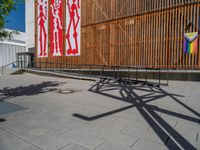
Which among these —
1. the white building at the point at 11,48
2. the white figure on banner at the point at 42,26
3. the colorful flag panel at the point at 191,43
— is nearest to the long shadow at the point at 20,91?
the colorful flag panel at the point at 191,43

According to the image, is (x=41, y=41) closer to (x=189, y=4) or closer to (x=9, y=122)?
(x=189, y=4)

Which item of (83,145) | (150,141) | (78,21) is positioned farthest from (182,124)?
(78,21)

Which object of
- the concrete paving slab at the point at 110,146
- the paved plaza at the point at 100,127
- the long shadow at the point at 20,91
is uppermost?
the long shadow at the point at 20,91

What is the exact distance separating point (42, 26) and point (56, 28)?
299cm

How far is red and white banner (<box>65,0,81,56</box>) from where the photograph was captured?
62.5 ft

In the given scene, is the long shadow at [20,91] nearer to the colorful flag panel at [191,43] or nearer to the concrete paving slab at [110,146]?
the concrete paving slab at [110,146]

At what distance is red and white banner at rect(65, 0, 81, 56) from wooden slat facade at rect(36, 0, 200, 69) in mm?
627

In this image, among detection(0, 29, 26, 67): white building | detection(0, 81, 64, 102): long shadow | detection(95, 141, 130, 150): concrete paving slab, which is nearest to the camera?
detection(95, 141, 130, 150): concrete paving slab

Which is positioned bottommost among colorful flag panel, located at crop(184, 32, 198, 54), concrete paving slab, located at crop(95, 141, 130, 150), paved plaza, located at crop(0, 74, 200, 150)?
concrete paving slab, located at crop(95, 141, 130, 150)

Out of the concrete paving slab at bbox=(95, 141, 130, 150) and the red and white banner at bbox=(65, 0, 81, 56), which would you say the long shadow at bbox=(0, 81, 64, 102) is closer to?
the concrete paving slab at bbox=(95, 141, 130, 150)

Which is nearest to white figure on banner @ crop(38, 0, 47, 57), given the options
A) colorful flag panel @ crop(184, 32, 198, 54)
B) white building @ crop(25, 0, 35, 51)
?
white building @ crop(25, 0, 35, 51)

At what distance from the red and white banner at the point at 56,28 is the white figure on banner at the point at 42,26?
1304 millimetres

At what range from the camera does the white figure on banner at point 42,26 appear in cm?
2234

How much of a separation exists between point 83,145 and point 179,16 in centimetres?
1331
